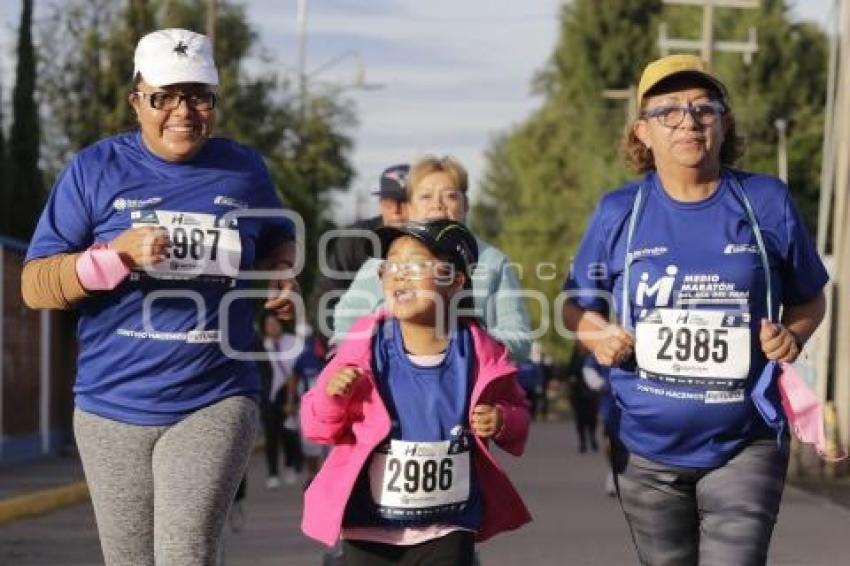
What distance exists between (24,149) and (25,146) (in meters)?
0.11

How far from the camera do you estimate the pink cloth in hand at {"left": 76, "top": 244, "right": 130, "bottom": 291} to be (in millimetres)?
6414

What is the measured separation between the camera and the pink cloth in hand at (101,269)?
641 cm

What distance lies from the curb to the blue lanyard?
1058 centimetres

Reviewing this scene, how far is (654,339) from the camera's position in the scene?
253 inches

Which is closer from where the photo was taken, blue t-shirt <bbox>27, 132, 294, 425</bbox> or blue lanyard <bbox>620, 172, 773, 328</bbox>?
blue lanyard <bbox>620, 172, 773, 328</bbox>

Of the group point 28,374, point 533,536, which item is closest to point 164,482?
point 533,536

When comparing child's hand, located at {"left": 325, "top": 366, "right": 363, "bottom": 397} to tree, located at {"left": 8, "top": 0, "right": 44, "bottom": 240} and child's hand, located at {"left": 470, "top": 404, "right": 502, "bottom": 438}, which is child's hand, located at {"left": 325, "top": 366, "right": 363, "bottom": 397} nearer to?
child's hand, located at {"left": 470, "top": 404, "right": 502, "bottom": 438}

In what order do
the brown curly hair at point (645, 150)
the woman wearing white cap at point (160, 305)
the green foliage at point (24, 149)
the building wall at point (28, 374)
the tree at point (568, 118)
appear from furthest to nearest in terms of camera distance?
1. the tree at point (568, 118)
2. the green foliage at point (24, 149)
3. the building wall at point (28, 374)
4. the brown curly hair at point (645, 150)
5. the woman wearing white cap at point (160, 305)

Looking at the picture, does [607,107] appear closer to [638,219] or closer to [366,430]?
[638,219]

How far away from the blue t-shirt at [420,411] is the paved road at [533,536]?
239 inches

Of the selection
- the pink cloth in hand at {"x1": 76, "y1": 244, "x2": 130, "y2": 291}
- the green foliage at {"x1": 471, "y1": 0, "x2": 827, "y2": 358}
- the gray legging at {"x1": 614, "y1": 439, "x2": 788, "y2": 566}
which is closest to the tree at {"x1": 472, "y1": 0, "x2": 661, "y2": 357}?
the green foliage at {"x1": 471, "y1": 0, "x2": 827, "y2": 358}

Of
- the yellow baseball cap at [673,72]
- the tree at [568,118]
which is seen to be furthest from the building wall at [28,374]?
the tree at [568,118]

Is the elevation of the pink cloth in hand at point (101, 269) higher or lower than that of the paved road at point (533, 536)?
higher

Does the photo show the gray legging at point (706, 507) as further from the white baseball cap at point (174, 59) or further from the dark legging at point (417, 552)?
the white baseball cap at point (174, 59)
